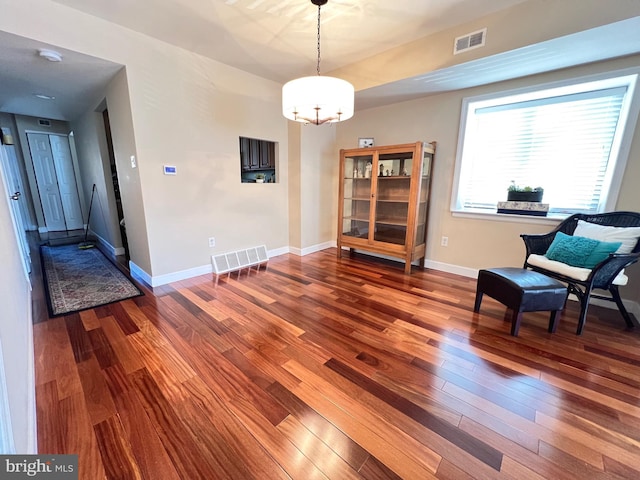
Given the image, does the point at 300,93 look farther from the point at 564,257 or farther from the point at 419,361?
the point at 564,257

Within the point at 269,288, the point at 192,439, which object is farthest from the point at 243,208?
the point at 192,439

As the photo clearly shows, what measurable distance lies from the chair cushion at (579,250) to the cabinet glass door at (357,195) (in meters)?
2.06

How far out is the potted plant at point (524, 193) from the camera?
8.98 ft

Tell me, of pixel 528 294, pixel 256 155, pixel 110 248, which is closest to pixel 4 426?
pixel 528 294

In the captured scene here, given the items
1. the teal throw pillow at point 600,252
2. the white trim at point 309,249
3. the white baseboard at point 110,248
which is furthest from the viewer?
the white trim at point 309,249

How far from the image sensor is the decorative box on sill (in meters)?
2.70

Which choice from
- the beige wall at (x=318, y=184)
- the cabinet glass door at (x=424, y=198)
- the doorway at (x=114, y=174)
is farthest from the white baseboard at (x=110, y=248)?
the cabinet glass door at (x=424, y=198)

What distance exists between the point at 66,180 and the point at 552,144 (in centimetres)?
854

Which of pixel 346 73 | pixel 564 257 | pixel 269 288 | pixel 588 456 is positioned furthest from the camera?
pixel 346 73

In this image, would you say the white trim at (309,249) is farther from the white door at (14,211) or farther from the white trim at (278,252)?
the white door at (14,211)

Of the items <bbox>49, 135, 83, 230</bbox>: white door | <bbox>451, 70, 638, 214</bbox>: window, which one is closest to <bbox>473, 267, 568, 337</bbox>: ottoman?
<bbox>451, 70, 638, 214</bbox>: window

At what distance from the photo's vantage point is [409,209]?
330cm

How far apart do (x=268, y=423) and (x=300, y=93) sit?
2.12 m

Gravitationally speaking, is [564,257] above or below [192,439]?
above
